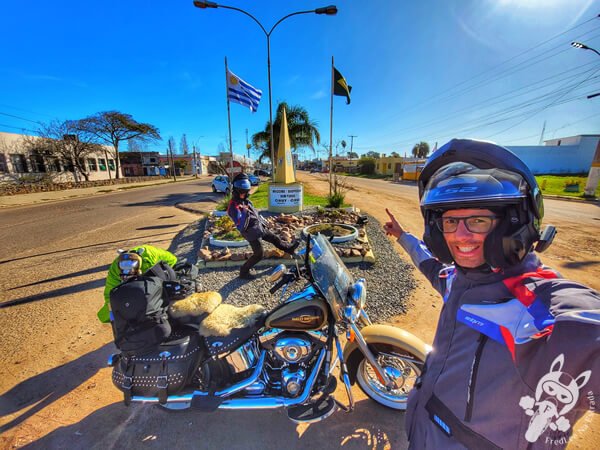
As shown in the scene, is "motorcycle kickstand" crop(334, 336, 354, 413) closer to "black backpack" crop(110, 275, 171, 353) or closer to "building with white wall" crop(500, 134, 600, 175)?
"black backpack" crop(110, 275, 171, 353)

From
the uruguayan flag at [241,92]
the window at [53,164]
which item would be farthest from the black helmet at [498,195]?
the window at [53,164]

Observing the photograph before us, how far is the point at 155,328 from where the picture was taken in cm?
177

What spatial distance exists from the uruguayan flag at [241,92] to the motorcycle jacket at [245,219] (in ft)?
23.9

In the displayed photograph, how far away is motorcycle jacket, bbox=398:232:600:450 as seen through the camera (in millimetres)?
682

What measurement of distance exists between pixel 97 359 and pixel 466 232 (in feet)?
12.0

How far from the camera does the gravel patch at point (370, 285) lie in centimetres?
364

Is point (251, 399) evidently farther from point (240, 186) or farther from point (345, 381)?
point (240, 186)

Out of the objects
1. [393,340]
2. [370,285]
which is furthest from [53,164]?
[393,340]

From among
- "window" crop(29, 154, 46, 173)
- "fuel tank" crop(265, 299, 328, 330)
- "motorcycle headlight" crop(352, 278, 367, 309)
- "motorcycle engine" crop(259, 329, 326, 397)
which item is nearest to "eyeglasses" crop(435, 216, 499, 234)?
"motorcycle headlight" crop(352, 278, 367, 309)

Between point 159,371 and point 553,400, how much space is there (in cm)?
211

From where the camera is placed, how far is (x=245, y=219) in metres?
4.34

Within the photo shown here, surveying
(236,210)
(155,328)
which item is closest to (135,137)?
(236,210)

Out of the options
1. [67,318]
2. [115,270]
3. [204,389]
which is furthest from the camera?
[67,318]

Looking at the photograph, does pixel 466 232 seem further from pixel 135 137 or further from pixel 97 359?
pixel 135 137
